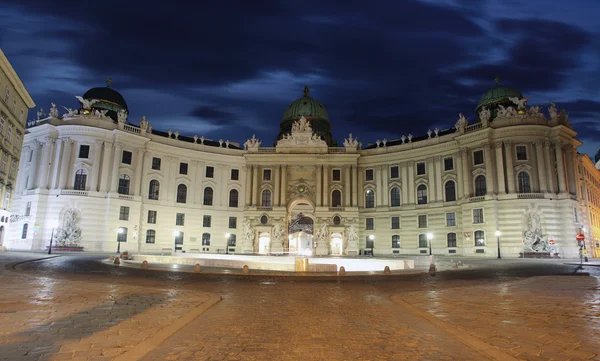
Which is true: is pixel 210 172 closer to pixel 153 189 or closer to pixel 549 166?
pixel 153 189

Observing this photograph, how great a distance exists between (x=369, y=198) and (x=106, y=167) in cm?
3983

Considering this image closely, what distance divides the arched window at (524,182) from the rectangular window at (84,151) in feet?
190

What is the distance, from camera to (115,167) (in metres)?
56.1

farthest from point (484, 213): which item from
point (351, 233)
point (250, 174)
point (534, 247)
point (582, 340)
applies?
point (582, 340)

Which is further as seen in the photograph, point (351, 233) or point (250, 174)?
point (250, 174)

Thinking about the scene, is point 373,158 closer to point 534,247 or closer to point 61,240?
point 534,247

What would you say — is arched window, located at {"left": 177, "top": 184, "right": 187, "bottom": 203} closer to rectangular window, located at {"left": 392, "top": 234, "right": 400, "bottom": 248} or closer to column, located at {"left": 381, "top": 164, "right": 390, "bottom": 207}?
column, located at {"left": 381, "top": 164, "right": 390, "bottom": 207}

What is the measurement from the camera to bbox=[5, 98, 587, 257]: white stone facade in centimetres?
5122

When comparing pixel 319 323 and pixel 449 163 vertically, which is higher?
pixel 449 163

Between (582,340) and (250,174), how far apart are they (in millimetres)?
60359

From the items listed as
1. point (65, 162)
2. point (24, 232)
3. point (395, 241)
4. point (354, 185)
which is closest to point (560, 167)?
point (395, 241)

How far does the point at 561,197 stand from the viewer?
4984 cm

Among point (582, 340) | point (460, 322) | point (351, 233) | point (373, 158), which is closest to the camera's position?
point (582, 340)

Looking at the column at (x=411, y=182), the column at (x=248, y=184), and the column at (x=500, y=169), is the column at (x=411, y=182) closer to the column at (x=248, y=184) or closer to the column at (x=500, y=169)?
the column at (x=500, y=169)
